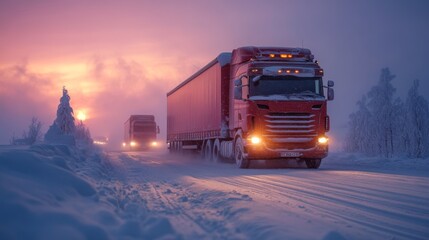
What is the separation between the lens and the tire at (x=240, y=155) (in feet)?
50.3

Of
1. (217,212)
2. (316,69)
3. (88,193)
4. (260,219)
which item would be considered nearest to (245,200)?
(217,212)

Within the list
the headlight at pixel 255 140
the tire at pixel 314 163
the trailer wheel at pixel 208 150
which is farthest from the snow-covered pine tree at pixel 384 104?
the headlight at pixel 255 140

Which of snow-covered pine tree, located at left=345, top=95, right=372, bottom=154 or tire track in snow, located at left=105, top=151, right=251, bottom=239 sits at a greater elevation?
snow-covered pine tree, located at left=345, top=95, right=372, bottom=154

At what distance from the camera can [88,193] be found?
670cm

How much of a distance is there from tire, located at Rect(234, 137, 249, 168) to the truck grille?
3.91 ft

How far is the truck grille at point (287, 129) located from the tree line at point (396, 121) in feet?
103

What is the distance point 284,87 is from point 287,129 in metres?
1.54

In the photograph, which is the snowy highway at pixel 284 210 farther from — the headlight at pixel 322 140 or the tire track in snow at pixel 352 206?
the headlight at pixel 322 140

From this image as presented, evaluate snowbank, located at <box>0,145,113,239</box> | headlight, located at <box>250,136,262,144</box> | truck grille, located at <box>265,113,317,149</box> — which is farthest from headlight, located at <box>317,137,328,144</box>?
snowbank, located at <box>0,145,113,239</box>

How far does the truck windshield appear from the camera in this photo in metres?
14.8

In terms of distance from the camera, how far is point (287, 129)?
14688mm

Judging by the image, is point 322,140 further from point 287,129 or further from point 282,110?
point 282,110

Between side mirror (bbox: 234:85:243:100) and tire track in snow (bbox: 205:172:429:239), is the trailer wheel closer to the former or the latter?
side mirror (bbox: 234:85:243:100)

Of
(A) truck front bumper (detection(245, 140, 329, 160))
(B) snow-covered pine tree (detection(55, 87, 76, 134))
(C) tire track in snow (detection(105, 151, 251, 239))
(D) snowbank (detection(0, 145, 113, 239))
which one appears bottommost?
(C) tire track in snow (detection(105, 151, 251, 239))
